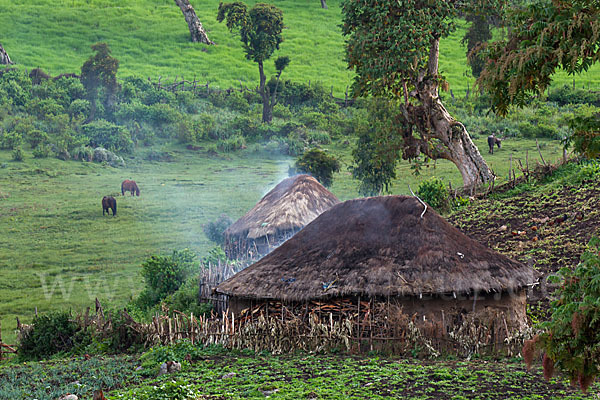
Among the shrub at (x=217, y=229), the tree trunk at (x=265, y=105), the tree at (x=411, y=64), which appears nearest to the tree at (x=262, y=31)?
the tree trunk at (x=265, y=105)

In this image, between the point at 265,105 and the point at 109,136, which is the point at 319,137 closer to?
the point at 265,105

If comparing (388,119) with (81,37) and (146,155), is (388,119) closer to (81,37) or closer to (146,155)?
(146,155)

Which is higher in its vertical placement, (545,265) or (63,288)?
(545,265)

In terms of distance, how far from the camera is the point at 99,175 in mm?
41531

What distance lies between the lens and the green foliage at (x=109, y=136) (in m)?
46.2

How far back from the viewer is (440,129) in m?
23.5

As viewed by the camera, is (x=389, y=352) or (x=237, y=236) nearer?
(x=389, y=352)

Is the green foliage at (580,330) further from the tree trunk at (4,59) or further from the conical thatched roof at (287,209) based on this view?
the tree trunk at (4,59)

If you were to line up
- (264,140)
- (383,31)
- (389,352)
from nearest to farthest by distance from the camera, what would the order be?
(389,352), (383,31), (264,140)

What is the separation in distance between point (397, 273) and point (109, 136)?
38216mm

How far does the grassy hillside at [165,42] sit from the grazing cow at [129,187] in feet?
74.7

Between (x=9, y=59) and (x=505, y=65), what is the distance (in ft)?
203

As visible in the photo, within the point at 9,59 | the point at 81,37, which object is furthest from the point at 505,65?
the point at 81,37

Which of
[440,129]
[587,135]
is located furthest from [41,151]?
[587,135]
